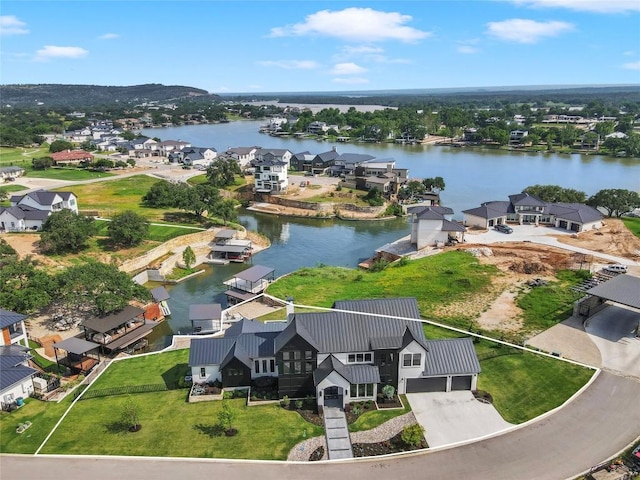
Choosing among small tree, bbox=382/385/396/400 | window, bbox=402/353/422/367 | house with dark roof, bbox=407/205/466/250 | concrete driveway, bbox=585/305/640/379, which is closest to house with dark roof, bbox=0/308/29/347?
small tree, bbox=382/385/396/400

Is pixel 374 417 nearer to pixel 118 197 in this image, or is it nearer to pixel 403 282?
pixel 403 282

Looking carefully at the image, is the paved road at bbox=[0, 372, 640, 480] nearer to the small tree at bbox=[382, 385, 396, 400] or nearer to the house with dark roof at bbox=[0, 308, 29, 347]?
the small tree at bbox=[382, 385, 396, 400]

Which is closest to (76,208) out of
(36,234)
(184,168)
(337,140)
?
(36,234)

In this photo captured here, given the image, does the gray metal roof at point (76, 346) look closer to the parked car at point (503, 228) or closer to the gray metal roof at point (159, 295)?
the gray metal roof at point (159, 295)

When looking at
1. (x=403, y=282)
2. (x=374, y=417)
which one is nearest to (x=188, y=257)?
(x=403, y=282)

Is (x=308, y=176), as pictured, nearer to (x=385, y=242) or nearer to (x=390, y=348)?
(x=385, y=242)

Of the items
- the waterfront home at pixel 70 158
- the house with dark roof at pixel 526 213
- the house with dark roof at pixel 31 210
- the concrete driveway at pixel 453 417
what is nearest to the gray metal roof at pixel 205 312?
the concrete driveway at pixel 453 417
